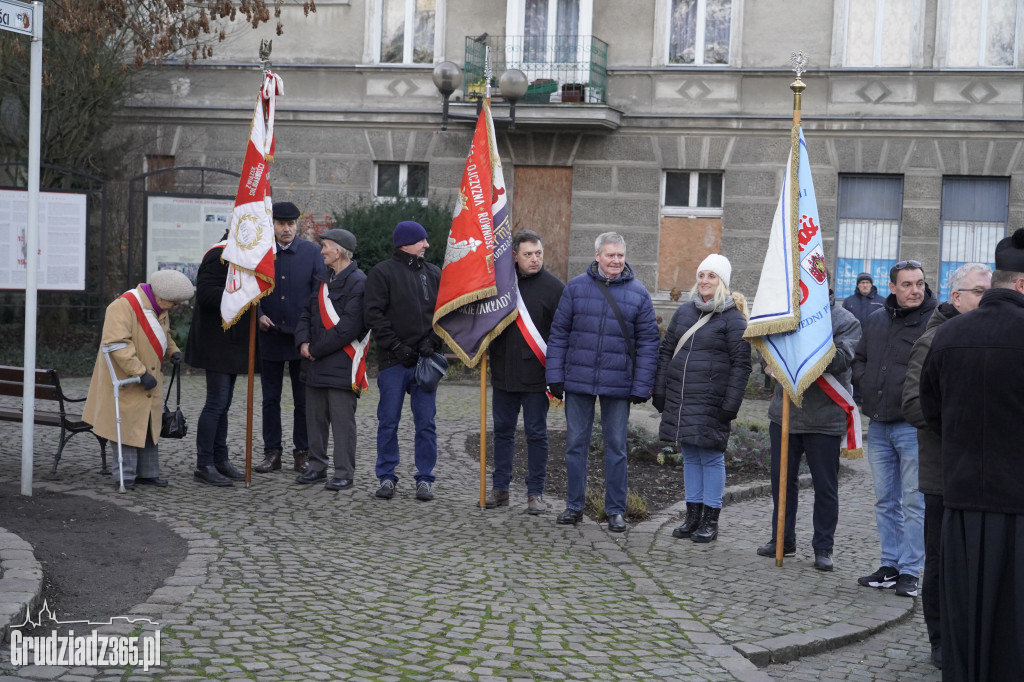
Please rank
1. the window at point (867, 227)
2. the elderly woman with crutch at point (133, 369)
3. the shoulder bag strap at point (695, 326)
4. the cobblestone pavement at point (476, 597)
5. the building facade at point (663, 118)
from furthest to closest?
1. the window at point (867, 227)
2. the building facade at point (663, 118)
3. the elderly woman with crutch at point (133, 369)
4. the shoulder bag strap at point (695, 326)
5. the cobblestone pavement at point (476, 597)

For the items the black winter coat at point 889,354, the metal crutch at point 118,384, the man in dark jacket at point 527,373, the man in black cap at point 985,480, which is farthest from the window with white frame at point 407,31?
the man in black cap at point 985,480

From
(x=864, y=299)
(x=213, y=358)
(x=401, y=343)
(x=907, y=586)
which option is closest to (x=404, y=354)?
(x=401, y=343)

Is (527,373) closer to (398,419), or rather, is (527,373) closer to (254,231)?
(398,419)

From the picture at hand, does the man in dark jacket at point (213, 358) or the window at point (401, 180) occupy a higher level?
the window at point (401, 180)

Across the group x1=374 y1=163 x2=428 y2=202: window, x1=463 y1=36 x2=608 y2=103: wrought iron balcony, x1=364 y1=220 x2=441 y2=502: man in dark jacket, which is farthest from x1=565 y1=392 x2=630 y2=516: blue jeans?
x1=374 y1=163 x2=428 y2=202: window

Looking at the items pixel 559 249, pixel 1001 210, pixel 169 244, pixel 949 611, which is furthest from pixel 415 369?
pixel 1001 210

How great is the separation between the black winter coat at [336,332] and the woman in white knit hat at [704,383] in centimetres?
245

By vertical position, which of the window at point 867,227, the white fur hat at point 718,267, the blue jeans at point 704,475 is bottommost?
the blue jeans at point 704,475

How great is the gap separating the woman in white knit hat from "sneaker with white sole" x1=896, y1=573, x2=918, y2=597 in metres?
1.38

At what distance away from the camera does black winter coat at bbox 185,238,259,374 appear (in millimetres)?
9234

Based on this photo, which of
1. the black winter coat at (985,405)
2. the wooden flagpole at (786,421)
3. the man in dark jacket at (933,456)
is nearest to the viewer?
the black winter coat at (985,405)

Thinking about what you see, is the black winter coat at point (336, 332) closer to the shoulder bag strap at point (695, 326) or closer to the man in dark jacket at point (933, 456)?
the shoulder bag strap at point (695, 326)

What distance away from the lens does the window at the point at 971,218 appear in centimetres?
2030

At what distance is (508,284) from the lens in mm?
8680
